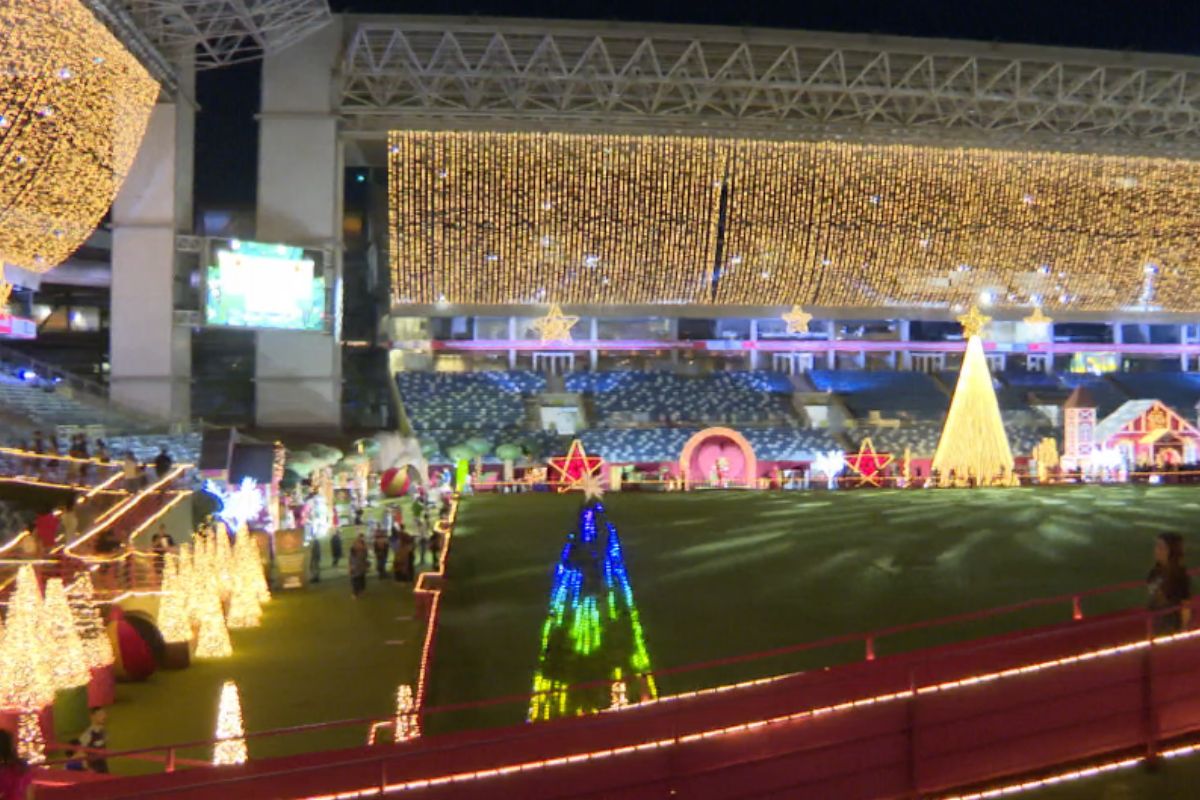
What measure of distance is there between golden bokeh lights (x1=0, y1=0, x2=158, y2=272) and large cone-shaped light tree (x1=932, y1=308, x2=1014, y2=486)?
16595 mm

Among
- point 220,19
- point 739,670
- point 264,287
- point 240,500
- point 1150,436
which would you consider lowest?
point 739,670

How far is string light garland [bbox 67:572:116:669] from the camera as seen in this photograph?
10.8 meters

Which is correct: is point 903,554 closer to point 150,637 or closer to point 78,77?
point 150,637

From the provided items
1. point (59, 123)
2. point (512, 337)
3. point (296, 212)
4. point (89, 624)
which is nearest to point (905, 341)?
point (512, 337)

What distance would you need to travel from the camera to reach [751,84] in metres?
33.0

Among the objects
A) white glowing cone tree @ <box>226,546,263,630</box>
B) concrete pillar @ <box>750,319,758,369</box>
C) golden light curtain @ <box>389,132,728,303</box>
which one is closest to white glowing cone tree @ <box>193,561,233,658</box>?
white glowing cone tree @ <box>226,546,263,630</box>

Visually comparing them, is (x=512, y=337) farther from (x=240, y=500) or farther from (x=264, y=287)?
(x=240, y=500)

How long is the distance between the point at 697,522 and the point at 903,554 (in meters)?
3.92

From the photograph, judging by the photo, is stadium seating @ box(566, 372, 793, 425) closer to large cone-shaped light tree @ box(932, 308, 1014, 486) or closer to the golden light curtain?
the golden light curtain

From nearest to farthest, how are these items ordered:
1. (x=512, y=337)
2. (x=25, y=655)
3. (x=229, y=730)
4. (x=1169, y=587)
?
(x=1169, y=587) → (x=229, y=730) → (x=25, y=655) → (x=512, y=337)

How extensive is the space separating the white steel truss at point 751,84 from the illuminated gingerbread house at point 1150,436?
32.8 feet

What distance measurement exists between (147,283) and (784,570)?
2349 centimetres

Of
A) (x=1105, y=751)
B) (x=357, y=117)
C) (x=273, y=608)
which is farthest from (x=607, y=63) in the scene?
(x=1105, y=751)

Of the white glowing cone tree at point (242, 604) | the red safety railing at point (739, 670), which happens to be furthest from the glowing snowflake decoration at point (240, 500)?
the red safety railing at point (739, 670)
